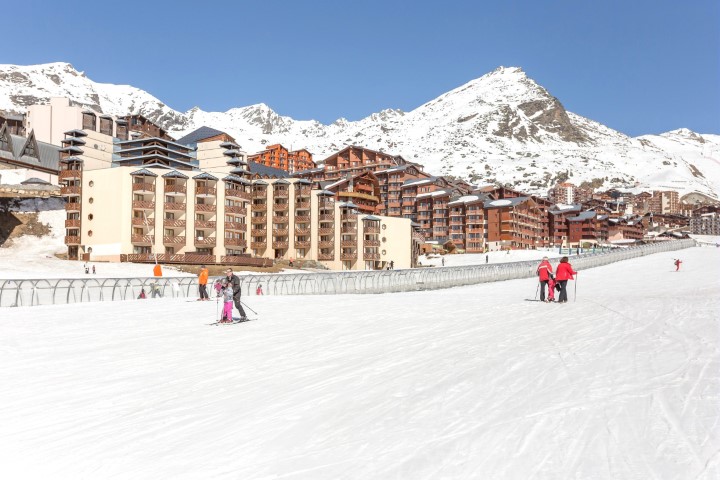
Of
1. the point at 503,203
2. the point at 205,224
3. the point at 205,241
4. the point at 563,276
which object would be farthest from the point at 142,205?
the point at 503,203

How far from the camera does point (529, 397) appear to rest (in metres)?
7.80

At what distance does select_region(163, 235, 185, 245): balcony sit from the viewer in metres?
65.1

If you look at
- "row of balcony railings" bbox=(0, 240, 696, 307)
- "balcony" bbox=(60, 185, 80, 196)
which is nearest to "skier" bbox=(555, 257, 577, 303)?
"row of balcony railings" bbox=(0, 240, 696, 307)

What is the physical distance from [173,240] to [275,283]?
34518 millimetres

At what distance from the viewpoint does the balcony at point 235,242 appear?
69.7m

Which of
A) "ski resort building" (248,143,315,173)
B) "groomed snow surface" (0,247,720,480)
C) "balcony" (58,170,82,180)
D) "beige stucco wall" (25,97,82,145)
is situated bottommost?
"groomed snow surface" (0,247,720,480)

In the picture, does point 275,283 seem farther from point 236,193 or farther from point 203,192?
point 236,193

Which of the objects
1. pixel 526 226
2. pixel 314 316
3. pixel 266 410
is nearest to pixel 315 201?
pixel 526 226

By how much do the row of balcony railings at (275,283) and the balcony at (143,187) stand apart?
8190mm

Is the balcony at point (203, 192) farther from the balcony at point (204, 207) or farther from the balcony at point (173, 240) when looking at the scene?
the balcony at point (173, 240)

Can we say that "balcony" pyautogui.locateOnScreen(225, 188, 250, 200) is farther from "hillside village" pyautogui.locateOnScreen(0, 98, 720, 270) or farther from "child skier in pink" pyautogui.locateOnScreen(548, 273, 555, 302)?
"child skier in pink" pyautogui.locateOnScreen(548, 273, 555, 302)

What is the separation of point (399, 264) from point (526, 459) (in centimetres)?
8150

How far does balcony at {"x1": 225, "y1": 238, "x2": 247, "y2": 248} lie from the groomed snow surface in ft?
178

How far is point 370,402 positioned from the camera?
796cm
